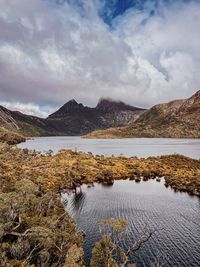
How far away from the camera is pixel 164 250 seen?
73.7 m

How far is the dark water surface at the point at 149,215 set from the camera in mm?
71688

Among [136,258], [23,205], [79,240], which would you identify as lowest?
[136,258]

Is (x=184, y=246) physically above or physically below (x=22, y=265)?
below

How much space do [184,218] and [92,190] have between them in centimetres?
5493

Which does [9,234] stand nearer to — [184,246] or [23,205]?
[23,205]

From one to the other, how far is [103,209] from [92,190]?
118 ft

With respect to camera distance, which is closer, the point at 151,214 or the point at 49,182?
the point at 151,214

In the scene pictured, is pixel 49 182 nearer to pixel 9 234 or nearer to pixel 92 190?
pixel 92 190

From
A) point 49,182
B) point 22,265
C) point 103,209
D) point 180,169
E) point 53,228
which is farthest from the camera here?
point 180,169

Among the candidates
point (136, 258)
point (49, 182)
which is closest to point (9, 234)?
point (136, 258)

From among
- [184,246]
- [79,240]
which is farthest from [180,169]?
[79,240]

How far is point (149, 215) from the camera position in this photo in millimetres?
103625

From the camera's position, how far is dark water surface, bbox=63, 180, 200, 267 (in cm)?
7169

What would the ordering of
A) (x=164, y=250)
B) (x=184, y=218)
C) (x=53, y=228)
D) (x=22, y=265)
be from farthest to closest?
(x=184, y=218) < (x=164, y=250) < (x=53, y=228) < (x=22, y=265)
